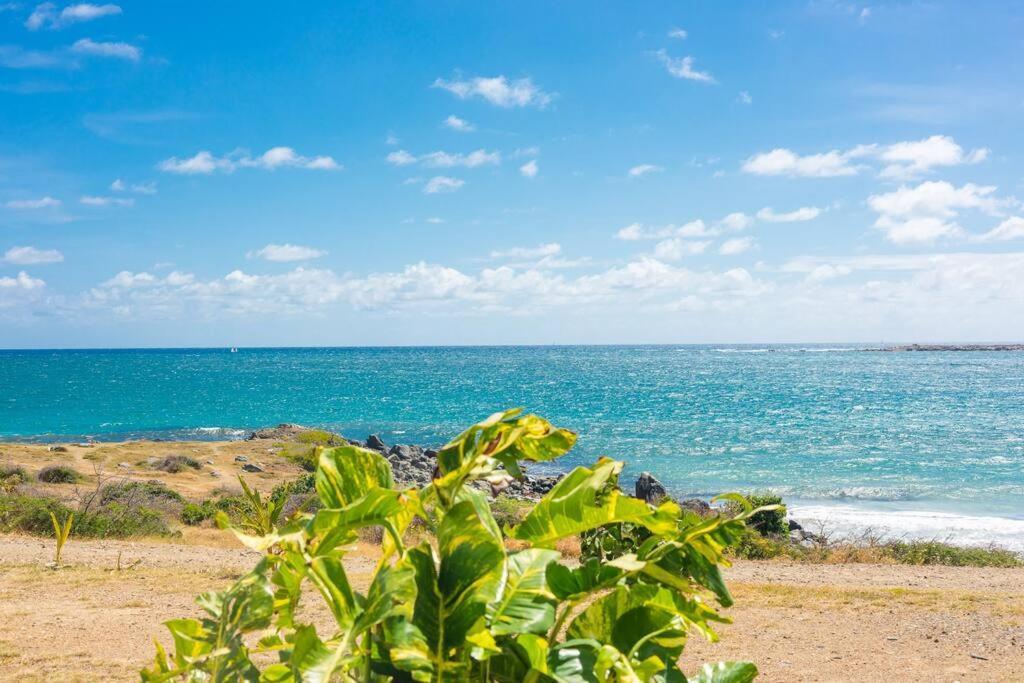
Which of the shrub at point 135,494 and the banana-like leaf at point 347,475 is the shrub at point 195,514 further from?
the banana-like leaf at point 347,475

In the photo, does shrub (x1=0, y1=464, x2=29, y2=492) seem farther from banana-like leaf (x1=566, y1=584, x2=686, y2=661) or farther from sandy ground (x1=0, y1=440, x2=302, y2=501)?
banana-like leaf (x1=566, y1=584, x2=686, y2=661)

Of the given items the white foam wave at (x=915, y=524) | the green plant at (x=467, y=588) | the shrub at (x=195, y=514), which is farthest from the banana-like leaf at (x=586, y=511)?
the white foam wave at (x=915, y=524)

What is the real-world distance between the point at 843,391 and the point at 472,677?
89535 millimetres

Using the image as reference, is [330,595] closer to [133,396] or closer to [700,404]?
[700,404]

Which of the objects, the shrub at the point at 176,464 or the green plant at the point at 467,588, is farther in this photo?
Answer: the shrub at the point at 176,464

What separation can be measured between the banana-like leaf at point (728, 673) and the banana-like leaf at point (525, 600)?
43cm

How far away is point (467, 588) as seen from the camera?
1.35 m

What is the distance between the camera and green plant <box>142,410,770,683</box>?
1.30 m

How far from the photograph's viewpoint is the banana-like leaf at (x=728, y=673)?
1641 millimetres

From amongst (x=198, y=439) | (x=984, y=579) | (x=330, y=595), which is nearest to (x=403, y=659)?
(x=330, y=595)

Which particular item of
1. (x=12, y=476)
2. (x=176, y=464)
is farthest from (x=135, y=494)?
(x=176, y=464)

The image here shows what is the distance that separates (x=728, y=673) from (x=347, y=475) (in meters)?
0.91

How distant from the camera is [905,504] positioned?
1065 inches

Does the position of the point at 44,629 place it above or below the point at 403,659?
below
